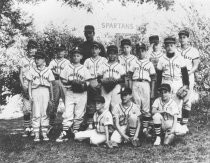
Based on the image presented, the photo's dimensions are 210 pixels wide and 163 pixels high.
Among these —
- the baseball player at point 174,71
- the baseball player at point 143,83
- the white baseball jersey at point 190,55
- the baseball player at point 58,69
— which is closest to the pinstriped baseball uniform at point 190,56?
the white baseball jersey at point 190,55

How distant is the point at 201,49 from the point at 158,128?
3772 millimetres

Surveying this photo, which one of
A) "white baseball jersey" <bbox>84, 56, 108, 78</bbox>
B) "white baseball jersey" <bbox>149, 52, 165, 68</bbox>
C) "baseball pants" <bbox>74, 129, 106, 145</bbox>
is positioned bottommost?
"baseball pants" <bbox>74, 129, 106, 145</bbox>

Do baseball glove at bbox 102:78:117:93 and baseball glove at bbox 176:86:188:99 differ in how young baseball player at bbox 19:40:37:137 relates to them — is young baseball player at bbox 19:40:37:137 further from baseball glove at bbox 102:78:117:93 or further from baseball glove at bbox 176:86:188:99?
baseball glove at bbox 176:86:188:99

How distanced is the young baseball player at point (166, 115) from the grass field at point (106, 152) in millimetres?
193

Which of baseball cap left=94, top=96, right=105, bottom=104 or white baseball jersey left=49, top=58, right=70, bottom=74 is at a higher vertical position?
white baseball jersey left=49, top=58, right=70, bottom=74

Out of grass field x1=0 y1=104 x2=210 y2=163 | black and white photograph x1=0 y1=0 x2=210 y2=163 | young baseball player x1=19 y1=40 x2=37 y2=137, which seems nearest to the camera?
grass field x1=0 y1=104 x2=210 y2=163

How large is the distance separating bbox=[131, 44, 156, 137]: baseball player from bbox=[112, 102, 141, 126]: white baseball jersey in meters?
0.30

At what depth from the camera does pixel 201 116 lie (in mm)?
8320

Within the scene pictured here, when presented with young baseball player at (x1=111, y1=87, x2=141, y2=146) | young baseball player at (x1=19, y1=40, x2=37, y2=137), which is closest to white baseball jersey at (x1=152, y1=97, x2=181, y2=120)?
young baseball player at (x1=111, y1=87, x2=141, y2=146)

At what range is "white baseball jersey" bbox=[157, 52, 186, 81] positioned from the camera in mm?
6691

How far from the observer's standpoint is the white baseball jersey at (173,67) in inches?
263

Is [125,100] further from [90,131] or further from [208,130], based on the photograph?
[208,130]

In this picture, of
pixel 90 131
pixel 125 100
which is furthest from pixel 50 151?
pixel 125 100

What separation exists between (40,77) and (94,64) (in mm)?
1130
